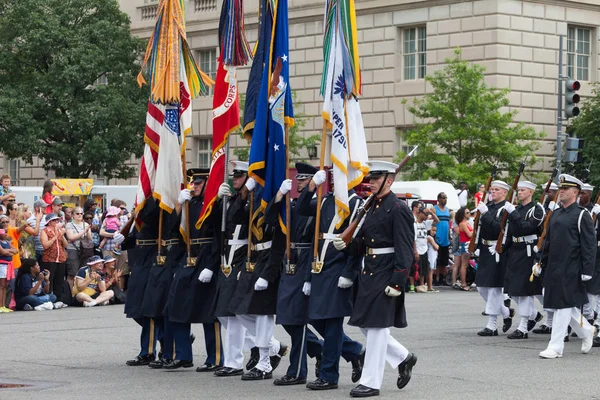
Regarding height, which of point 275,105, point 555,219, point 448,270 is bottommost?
point 448,270

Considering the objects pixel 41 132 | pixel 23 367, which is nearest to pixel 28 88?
pixel 41 132

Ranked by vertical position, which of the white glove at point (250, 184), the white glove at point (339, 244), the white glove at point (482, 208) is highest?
the white glove at point (250, 184)

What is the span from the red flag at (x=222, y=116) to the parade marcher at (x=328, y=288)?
156 cm

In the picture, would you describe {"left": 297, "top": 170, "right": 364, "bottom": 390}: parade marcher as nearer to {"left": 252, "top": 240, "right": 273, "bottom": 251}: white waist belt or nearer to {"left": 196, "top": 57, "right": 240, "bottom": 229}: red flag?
{"left": 252, "top": 240, "right": 273, "bottom": 251}: white waist belt

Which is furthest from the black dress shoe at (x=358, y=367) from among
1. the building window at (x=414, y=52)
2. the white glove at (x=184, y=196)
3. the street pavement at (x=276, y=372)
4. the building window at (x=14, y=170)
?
the building window at (x=14, y=170)

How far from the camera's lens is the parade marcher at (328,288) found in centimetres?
1119

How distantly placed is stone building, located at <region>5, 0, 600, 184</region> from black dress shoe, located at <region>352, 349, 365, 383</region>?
22.9 metres

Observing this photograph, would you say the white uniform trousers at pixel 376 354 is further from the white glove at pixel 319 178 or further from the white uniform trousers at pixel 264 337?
the white glove at pixel 319 178

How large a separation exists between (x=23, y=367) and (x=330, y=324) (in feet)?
11.8

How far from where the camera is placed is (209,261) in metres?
12.6

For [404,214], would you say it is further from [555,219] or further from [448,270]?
[448,270]

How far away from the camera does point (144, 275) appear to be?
13.2m

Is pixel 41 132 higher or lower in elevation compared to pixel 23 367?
higher

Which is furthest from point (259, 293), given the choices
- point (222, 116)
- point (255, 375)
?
point (222, 116)
